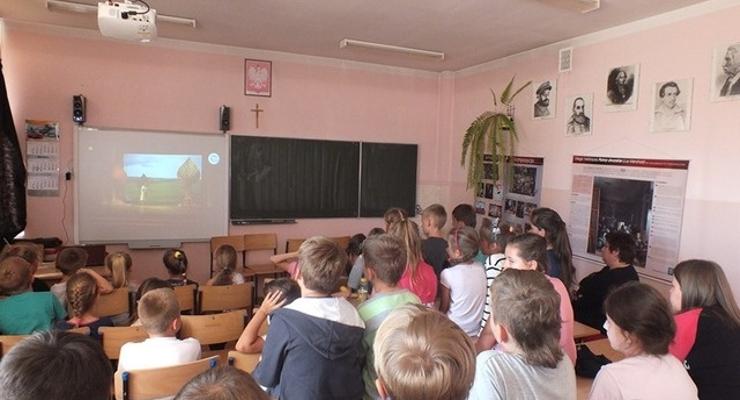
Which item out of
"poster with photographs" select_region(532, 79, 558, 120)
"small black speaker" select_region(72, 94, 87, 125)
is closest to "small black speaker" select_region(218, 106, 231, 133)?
"small black speaker" select_region(72, 94, 87, 125)

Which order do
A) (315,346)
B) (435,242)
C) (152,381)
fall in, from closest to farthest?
(315,346) → (152,381) → (435,242)

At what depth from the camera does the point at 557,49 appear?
205 inches

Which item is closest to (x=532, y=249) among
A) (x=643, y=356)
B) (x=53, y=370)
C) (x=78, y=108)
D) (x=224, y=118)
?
(x=643, y=356)

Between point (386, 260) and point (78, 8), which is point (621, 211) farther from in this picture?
point (78, 8)

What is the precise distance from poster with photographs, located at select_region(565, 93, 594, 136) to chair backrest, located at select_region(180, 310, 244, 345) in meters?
3.82

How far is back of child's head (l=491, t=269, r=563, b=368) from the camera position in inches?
55.9

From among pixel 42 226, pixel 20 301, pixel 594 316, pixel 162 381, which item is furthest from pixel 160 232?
pixel 594 316

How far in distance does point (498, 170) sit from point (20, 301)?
15.6ft

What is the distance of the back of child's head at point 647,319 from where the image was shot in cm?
163

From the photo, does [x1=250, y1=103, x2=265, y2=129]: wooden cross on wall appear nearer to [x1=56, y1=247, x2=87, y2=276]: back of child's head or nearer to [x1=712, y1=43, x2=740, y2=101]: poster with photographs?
[x1=56, y1=247, x2=87, y2=276]: back of child's head

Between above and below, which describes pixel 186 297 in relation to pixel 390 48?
below

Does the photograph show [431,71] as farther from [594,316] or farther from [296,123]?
[594,316]

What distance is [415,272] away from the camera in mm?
2971

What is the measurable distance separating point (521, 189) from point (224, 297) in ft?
11.9
